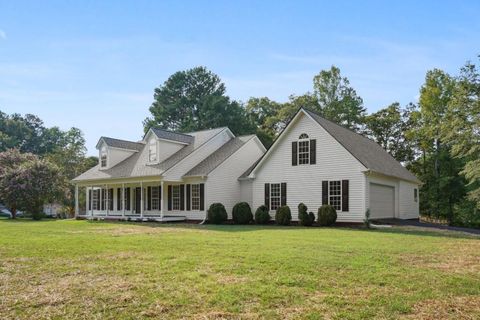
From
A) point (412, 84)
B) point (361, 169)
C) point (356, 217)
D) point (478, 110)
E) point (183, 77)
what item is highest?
point (183, 77)

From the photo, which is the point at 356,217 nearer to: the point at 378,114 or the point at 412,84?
the point at 412,84

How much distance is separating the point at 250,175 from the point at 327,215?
19.0 ft

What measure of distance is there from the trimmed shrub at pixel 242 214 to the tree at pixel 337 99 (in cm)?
1990

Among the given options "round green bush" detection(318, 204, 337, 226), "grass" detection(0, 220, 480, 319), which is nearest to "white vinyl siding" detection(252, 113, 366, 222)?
"round green bush" detection(318, 204, 337, 226)

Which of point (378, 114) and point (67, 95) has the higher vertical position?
point (378, 114)

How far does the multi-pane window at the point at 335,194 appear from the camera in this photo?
22.4 metres

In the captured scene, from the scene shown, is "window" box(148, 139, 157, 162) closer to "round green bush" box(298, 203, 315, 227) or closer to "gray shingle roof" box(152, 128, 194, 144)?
"gray shingle roof" box(152, 128, 194, 144)

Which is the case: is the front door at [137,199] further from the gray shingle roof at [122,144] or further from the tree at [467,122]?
the tree at [467,122]

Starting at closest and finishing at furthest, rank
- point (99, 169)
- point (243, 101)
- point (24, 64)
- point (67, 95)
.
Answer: point (24, 64) < point (67, 95) < point (99, 169) < point (243, 101)

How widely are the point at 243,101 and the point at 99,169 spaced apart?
26211 millimetres

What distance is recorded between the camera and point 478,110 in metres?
19.4

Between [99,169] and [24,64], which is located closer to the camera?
[24,64]

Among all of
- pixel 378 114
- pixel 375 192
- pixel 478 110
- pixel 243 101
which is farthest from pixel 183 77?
pixel 478 110

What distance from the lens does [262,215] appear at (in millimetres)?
24219
